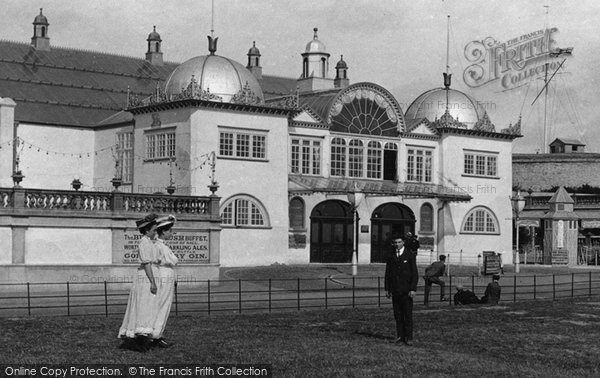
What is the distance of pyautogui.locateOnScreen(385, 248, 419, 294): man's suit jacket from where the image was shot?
2134cm

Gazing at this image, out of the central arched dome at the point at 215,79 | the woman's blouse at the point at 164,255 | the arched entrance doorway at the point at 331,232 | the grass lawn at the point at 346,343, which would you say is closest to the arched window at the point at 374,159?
the arched entrance doorway at the point at 331,232

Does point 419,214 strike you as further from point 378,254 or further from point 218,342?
point 218,342

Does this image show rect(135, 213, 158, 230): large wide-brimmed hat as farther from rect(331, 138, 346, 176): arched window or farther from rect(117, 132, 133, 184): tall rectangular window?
rect(331, 138, 346, 176): arched window

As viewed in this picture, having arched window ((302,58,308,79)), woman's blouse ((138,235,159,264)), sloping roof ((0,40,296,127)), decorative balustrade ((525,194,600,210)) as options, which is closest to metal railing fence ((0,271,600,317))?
woman's blouse ((138,235,159,264))

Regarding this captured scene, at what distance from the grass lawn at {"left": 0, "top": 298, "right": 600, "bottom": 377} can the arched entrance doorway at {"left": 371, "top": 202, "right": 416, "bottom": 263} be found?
32.1 m

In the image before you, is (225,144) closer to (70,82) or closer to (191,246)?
(191,246)

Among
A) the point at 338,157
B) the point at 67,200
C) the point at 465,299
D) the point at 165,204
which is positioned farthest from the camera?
the point at 338,157

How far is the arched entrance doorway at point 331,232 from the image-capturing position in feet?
192

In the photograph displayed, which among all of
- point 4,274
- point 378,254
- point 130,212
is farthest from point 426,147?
point 4,274

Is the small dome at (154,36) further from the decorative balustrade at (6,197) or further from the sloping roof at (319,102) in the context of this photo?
the decorative balustrade at (6,197)

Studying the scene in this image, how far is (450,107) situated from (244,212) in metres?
16.7

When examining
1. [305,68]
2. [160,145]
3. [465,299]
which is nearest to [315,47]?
[305,68]

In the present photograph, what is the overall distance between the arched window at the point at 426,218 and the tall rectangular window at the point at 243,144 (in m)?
11.3

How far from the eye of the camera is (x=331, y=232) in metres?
59.2
